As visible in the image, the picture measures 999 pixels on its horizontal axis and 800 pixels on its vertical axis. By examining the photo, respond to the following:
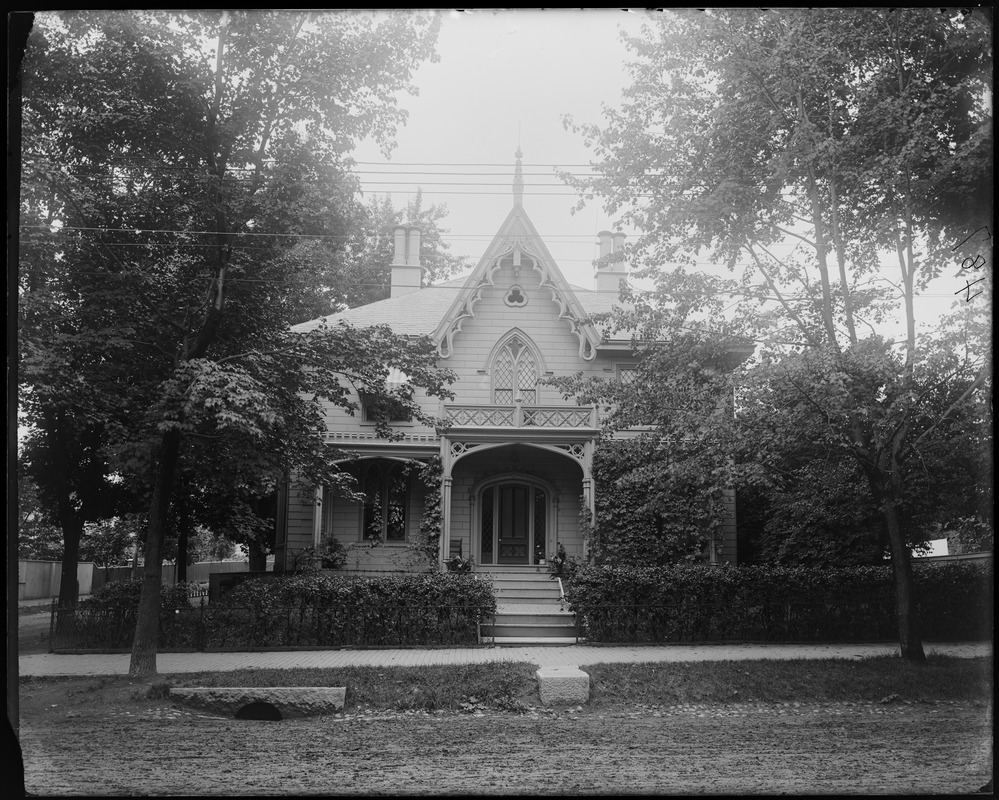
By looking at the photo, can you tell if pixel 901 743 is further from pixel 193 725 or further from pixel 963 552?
pixel 963 552

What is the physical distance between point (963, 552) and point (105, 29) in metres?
18.4

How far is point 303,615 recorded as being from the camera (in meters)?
13.8

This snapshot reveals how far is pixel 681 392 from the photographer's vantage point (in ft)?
39.4

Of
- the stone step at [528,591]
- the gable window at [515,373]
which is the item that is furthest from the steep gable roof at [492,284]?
the stone step at [528,591]

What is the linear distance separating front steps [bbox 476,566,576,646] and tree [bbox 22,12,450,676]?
4.92 meters

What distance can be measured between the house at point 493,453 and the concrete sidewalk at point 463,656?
18.3 feet

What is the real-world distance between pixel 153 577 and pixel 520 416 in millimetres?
8936

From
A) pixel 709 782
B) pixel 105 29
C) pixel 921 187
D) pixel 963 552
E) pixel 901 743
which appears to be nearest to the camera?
pixel 709 782

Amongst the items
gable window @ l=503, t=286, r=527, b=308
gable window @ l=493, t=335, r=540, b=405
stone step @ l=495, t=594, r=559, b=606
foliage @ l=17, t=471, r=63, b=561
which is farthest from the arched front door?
foliage @ l=17, t=471, r=63, b=561

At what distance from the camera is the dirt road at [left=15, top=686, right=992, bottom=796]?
6.83m

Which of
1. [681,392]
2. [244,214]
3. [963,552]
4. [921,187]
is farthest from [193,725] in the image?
[963,552]

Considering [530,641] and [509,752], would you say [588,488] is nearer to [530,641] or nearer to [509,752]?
[530,641]

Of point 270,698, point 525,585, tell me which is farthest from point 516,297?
point 270,698

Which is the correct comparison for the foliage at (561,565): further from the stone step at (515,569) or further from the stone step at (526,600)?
the stone step at (526,600)
